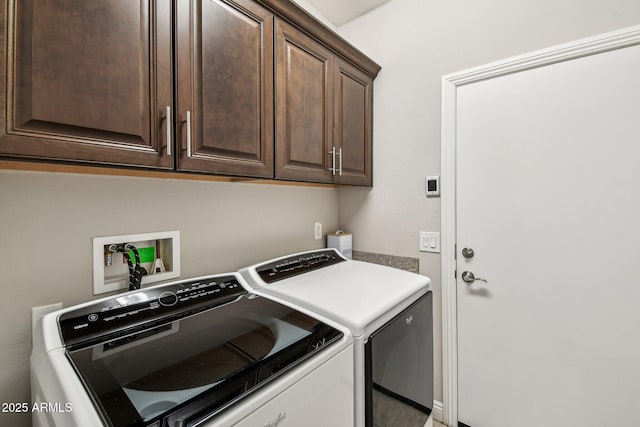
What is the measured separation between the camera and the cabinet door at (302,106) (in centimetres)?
127

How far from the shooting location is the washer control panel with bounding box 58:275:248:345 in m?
0.82

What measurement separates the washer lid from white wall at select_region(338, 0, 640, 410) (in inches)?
18.3

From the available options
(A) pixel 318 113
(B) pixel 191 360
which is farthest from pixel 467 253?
(B) pixel 191 360

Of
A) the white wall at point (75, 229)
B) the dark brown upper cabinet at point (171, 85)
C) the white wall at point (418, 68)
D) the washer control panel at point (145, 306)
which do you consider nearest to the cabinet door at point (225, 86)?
the dark brown upper cabinet at point (171, 85)

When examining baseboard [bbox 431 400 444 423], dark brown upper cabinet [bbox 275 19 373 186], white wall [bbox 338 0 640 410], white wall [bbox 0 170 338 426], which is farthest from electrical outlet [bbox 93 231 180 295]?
baseboard [bbox 431 400 444 423]

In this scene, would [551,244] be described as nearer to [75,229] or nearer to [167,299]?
[167,299]

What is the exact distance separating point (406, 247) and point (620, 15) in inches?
59.4

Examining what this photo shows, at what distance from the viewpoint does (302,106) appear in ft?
4.55

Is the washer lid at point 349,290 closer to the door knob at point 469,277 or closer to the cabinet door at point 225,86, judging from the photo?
the door knob at point 469,277

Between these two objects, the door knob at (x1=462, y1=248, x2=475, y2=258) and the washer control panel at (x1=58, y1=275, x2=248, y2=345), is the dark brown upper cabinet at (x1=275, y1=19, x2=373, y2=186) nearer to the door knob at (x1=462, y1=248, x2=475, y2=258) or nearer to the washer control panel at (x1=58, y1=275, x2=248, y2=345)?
the washer control panel at (x1=58, y1=275, x2=248, y2=345)

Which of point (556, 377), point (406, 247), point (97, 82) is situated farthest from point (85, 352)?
point (556, 377)

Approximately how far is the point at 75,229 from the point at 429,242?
5.78 feet

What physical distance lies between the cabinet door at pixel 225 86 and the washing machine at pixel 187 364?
1.72ft

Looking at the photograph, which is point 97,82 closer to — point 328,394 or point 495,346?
point 328,394
